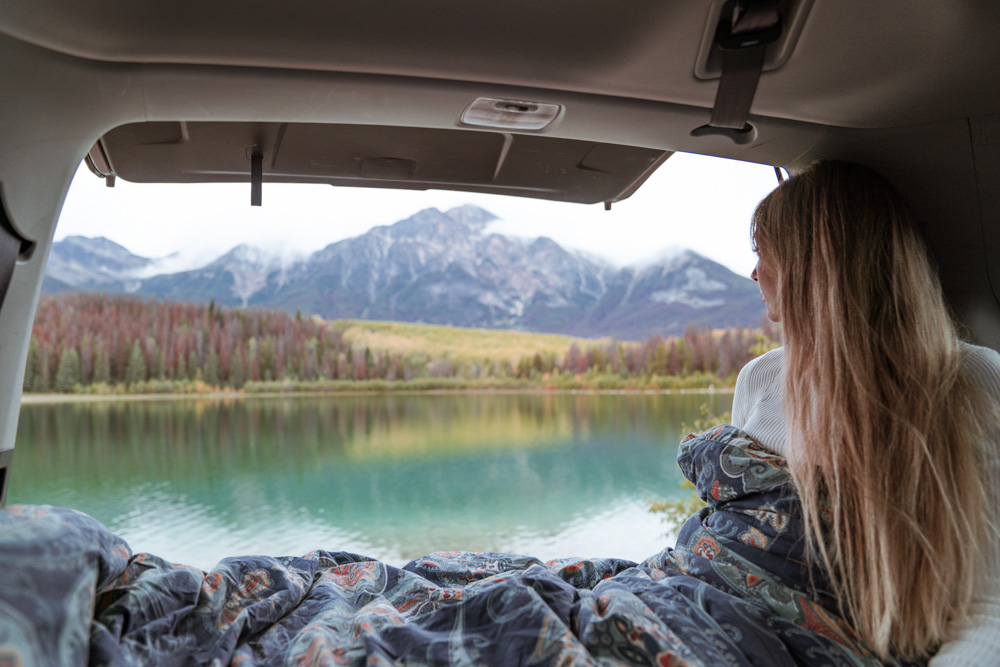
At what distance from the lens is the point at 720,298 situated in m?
4.91

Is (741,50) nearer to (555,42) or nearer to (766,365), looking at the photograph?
(555,42)

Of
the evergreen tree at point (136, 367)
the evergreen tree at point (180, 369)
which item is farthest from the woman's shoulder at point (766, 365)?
the evergreen tree at point (136, 367)

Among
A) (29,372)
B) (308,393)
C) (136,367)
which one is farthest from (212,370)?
(29,372)

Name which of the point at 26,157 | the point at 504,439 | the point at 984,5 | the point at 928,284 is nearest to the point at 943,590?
the point at 928,284

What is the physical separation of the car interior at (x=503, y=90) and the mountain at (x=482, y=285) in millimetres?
2936

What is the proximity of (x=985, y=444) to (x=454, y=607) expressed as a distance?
29.6 inches

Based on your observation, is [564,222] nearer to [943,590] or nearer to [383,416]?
[383,416]

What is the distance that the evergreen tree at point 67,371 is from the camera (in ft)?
12.8

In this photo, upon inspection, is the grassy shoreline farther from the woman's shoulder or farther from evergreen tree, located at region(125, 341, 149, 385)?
the woman's shoulder

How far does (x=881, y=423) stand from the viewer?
2.90 ft

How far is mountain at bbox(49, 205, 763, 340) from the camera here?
172 inches

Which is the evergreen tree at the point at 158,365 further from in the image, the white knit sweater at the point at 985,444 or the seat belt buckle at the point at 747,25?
the seat belt buckle at the point at 747,25

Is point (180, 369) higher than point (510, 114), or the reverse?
point (510, 114)

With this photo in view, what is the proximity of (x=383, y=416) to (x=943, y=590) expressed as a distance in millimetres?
4717
